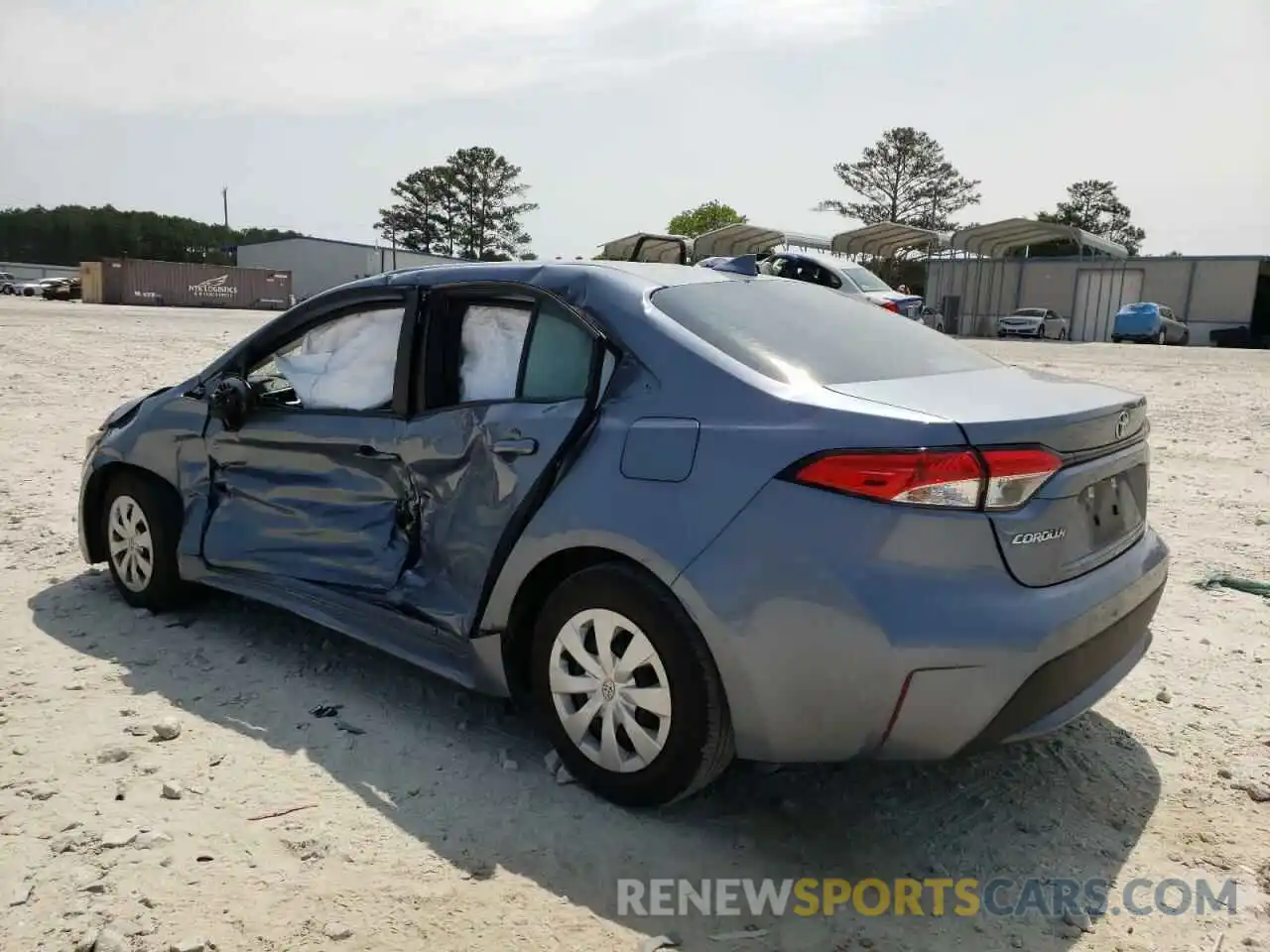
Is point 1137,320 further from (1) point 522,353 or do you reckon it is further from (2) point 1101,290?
(1) point 522,353

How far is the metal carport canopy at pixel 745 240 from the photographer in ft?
123

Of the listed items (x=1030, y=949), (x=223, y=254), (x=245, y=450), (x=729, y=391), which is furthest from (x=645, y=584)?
(x=223, y=254)

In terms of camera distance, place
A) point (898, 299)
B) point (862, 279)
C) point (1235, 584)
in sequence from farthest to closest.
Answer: point (862, 279) → point (898, 299) → point (1235, 584)

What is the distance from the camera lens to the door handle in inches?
116

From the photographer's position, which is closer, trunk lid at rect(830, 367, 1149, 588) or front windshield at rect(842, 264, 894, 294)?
trunk lid at rect(830, 367, 1149, 588)

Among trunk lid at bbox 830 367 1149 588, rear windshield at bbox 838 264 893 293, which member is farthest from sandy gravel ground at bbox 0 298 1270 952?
rear windshield at bbox 838 264 893 293

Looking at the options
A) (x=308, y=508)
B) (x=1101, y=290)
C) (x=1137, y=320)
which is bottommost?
(x=308, y=508)

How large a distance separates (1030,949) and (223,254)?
9503 cm

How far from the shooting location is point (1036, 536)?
2355mm

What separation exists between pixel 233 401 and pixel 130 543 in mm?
964

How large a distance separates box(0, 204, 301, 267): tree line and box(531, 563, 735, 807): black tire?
314 ft

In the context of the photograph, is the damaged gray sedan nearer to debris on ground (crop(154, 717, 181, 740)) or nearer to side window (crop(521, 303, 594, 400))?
side window (crop(521, 303, 594, 400))

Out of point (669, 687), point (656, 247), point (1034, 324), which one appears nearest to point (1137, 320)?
point (1034, 324)
